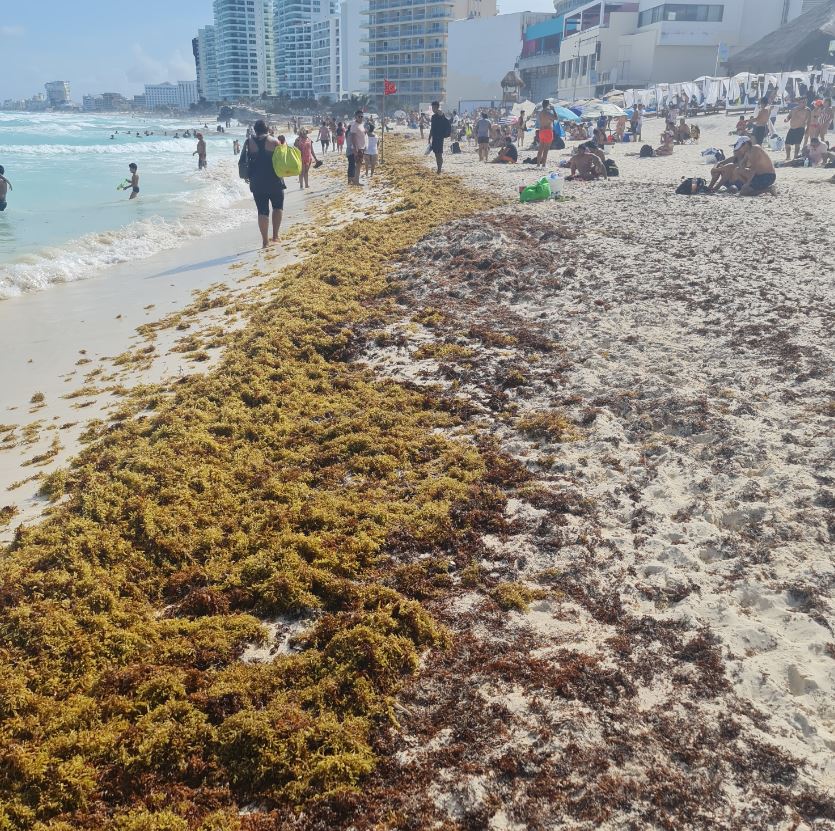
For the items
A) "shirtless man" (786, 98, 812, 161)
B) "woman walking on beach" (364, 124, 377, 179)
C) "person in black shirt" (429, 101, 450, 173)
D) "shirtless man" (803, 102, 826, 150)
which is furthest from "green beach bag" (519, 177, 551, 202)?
"shirtless man" (803, 102, 826, 150)

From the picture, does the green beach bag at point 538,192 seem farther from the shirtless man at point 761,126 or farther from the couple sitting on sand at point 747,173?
the shirtless man at point 761,126

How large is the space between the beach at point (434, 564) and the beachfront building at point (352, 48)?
135 meters

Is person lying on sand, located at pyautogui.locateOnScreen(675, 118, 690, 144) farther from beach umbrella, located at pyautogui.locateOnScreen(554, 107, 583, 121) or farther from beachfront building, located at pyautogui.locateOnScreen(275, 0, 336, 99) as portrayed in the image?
beachfront building, located at pyautogui.locateOnScreen(275, 0, 336, 99)

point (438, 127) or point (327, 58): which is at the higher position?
point (327, 58)

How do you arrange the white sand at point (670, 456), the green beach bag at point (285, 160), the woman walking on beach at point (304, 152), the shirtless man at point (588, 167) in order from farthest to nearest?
the woman walking on beach at point (304, 152), the shirtless man at point (588, 167), the green beach bag at point (285, 160), the white sand at point (670, 456)

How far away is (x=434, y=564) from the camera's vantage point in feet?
11.8

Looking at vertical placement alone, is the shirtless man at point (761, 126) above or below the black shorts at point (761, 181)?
above

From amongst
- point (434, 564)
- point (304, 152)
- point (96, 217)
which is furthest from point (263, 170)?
point (304, 152)

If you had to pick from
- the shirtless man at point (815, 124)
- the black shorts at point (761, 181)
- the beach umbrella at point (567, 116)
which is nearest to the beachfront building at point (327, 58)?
the beach umbrella at point (567, 116)

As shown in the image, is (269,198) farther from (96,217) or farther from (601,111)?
(601,111)

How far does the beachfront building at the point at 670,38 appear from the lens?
6184cm

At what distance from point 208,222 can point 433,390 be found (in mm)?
13352

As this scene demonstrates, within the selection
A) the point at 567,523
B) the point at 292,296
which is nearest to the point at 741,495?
the point at 567,523

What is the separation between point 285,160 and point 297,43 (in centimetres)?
19959
